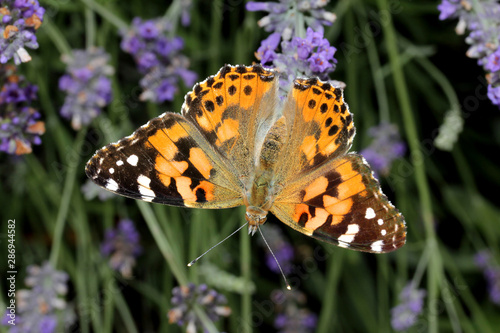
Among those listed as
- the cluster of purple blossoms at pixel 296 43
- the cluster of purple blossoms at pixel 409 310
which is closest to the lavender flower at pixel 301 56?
the cluster of purple blossoms at pixel 296 43

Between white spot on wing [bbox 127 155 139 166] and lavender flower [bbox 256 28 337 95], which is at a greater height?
lavender flower [bbox 256 28 337 95]

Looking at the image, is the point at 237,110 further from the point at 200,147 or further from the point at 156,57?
the point at 156,57

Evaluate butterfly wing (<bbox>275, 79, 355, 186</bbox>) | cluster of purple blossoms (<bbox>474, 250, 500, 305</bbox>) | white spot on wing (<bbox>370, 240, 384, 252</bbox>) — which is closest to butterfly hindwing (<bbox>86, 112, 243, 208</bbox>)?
butterfly wing (<bbox>275, 79, 355, 186</bbox>)

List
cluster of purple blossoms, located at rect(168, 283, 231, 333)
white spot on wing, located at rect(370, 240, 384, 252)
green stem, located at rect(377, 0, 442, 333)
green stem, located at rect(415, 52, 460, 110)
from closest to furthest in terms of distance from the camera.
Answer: white spot on wing, located at rect(370, 240, 384, 252)
cluster of purple blossoms, located at rect(168, 283, 231, 333)
green stem, located at rect(377, 0, 442, 333)
green stem, located at rect(415, 52, 460, 110)

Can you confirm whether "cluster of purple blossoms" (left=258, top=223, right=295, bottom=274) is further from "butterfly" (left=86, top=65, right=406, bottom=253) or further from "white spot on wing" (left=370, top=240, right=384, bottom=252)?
"white spot on wing" (left=370, top=240, right=384, bottom=252)

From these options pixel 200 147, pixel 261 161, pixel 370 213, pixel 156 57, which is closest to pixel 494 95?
pixel 370 213

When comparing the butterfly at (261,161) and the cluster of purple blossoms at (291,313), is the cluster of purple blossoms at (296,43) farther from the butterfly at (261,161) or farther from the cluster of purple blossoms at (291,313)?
the cluster of purple blossoms at (291,313)
